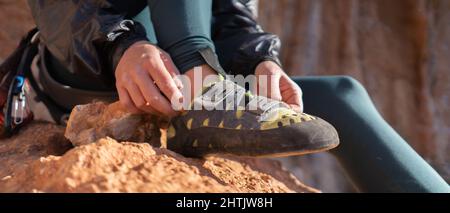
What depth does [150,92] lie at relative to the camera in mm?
791

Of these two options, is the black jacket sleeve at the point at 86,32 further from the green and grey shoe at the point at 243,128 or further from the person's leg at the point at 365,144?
the person's leg at the point at 365,144

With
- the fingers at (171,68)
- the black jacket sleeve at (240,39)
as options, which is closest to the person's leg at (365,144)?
the black jacket sleeve at (240,39)

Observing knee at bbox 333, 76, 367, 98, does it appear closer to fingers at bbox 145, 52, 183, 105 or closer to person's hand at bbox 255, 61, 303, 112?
person's hand at bbox 255, 61, 303, 112

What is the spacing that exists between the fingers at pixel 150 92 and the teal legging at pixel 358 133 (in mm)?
90

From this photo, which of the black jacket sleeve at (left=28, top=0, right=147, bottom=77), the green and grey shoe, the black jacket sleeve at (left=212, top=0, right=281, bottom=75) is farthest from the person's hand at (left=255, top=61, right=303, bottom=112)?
the black jacket sleeve at (left=28, top=0, right=147, bottom=77)

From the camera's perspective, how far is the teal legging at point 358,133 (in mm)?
871

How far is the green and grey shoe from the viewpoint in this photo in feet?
2.37

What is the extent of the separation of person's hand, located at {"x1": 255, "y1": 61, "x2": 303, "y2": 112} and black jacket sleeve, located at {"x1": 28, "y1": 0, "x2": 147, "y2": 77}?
242mm

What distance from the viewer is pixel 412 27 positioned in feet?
9.73

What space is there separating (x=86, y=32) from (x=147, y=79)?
0.19m

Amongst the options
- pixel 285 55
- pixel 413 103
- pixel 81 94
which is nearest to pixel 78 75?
pixel 81 94

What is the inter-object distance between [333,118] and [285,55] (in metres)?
1.96

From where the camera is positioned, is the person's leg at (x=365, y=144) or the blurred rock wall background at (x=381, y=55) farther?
the blurred rock wall background at (x=381, y=55)

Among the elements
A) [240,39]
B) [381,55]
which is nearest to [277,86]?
[240,39]
